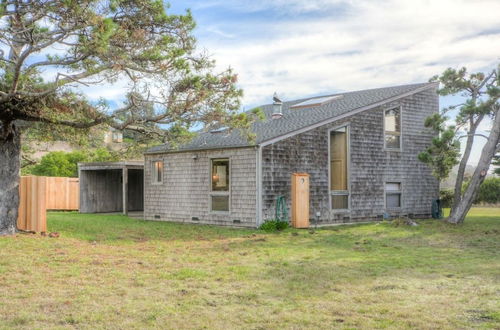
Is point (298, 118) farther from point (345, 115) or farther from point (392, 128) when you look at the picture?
point (392, 128)

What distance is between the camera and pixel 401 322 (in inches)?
192

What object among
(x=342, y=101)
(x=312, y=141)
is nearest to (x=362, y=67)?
(x=342, y=101)

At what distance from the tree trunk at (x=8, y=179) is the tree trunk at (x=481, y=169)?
13624 millimetres

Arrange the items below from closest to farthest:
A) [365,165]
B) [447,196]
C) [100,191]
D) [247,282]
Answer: [247,282], [365,165], [100,191], [447,196]

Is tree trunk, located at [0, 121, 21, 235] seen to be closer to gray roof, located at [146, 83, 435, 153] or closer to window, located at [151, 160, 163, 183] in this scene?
gray roof, located at [146, 83, 435, 153]

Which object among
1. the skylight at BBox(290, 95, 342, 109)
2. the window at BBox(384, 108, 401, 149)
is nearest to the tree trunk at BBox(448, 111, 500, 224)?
the window at BBox(384, 108, 401, 149)

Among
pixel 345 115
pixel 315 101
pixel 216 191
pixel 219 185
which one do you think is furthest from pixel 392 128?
pixel 216 191

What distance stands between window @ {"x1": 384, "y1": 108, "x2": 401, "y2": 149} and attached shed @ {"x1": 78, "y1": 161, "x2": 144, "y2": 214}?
1022cm

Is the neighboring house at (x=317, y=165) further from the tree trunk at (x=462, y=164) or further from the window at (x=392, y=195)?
the tree trunk at (x=462, y=164)

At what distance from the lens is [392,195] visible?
1842 cm

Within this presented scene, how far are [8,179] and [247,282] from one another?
7.99 meters

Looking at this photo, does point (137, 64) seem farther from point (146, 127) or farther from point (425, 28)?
point (425, 28)

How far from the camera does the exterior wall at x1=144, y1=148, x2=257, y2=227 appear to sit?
15039 mm

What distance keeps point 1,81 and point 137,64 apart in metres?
3.24
